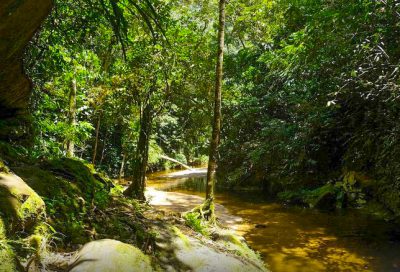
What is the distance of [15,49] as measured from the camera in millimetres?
4312

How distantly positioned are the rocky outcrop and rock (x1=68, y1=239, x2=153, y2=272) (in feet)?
7.24

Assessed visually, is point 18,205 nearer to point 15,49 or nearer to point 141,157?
point 15,49

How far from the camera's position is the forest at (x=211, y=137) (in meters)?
3.81

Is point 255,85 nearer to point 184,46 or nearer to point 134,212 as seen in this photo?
point 184,46

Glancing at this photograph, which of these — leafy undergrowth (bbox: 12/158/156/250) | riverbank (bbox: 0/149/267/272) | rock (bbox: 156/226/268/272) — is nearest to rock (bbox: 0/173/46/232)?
riverbank (bbox: 0/149/267/272)

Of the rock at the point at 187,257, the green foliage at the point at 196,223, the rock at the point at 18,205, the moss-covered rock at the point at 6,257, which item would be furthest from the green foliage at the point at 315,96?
the moss-covered rock at the point at 6,257

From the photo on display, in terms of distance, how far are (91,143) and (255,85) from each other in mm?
10448

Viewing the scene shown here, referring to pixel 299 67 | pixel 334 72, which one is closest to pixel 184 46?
pixel 299 67

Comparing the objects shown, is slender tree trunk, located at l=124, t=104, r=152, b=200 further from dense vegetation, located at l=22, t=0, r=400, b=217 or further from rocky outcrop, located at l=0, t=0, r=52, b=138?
rocky outcrop, located at l=0, t=0, r=52, b=138

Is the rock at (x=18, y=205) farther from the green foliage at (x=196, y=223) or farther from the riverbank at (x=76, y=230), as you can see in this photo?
the green foliage at (x=196, y=223)

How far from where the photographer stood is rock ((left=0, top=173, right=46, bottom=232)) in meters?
3.05

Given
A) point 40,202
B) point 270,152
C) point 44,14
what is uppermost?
point 44,14

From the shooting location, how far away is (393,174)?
8.59 m

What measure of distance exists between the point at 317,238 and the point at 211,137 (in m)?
4.41
